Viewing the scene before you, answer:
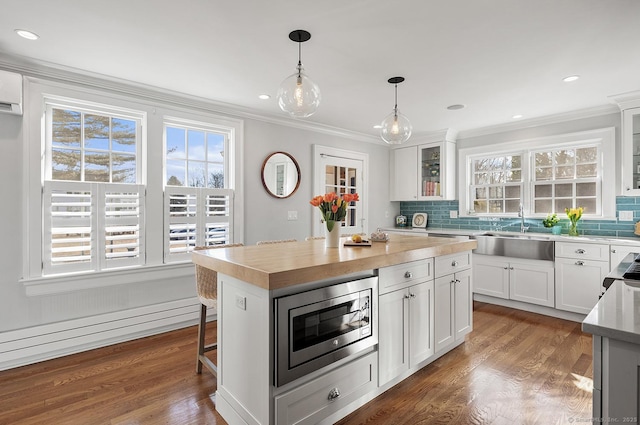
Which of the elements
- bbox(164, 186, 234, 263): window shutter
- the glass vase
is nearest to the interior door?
bbox(164, 186, 234, 263): window shutter

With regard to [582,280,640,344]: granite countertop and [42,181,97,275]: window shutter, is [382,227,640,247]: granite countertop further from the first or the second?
[42,181,97,275]: window shutter

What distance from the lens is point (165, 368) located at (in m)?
2.61

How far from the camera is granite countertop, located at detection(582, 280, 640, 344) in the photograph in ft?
3.14

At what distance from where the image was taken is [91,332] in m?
2.96

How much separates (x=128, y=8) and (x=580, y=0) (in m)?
2.64

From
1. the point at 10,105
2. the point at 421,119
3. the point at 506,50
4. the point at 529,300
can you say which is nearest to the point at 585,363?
the point at 529,300

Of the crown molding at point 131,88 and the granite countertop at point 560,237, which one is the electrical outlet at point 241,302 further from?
the granite countertop at point 560,237

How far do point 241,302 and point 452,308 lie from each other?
73.9 inches

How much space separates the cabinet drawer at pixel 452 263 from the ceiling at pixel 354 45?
161 centimetres

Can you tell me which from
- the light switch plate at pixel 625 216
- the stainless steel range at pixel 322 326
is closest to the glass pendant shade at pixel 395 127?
the stainless steel range at pixel 322 326

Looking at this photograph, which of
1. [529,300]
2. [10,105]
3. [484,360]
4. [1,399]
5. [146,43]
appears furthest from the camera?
[529,300]

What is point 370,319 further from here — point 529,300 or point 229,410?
point 529,300

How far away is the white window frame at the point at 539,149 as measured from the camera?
3902 mm

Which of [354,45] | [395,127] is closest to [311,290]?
[395,127]
